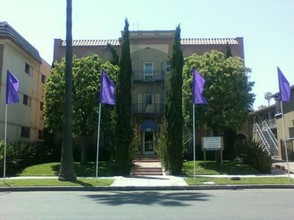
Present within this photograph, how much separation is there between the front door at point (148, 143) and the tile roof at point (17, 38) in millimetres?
12337

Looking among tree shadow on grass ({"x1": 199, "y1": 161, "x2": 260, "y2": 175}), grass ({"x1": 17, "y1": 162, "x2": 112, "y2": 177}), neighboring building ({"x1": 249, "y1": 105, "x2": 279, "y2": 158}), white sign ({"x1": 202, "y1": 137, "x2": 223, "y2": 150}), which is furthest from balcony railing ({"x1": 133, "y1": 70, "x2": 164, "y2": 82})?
white sign ({"x1": 202, "y1": 137, "x2": 223, "y2": 150})

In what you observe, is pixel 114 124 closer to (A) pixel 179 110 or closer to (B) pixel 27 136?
(A) pixel 179 110

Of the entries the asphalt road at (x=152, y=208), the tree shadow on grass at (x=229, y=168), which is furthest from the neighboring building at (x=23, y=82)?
the asphalt road at (x=152, y=208)

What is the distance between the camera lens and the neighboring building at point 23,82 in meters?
29.2

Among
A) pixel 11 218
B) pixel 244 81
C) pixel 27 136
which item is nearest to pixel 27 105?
pixel 27 136

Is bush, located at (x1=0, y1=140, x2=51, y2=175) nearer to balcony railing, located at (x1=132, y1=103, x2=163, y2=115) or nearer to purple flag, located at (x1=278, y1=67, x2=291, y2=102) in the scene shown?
balcony railing, located at (x1=132, y1=103, x2=163, y2=115)

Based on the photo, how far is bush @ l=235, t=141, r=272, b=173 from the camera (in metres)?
25.6

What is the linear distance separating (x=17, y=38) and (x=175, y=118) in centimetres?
1450

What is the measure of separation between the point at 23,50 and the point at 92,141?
34.5ft

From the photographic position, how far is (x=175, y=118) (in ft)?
82.4

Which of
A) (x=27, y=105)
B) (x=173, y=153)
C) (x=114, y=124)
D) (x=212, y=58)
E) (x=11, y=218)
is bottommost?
(x=11, y=218)

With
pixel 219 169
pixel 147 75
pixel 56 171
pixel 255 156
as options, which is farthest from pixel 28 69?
pixel 255 156

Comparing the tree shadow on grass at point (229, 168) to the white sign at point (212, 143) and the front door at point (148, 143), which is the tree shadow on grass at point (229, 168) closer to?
the white sign at point (212, 143)

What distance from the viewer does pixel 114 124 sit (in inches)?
998
